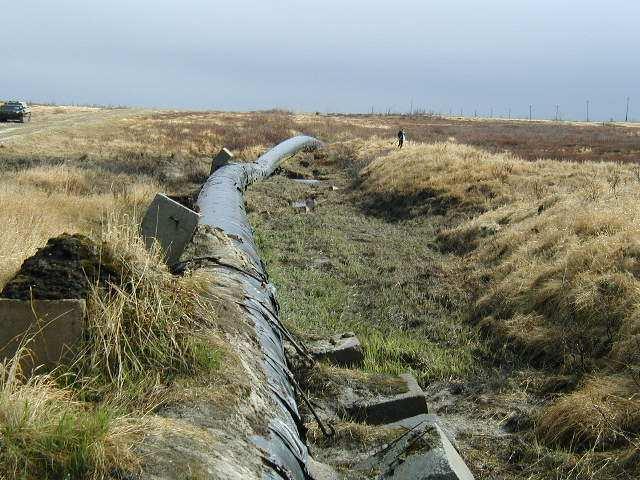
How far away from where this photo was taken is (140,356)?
386 centimetres

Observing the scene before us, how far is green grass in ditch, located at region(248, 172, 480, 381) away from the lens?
772 centimetres

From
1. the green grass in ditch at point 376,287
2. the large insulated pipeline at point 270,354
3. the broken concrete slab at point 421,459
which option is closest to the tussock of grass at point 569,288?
the green grass in ditch at point 376,287

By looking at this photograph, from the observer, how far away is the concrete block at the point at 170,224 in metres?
5.86

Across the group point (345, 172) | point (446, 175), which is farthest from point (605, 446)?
point (345, 172)

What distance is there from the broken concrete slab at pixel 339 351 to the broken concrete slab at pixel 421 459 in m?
2.09

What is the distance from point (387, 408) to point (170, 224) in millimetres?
2479

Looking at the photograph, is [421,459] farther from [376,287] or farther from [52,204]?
[52,204]

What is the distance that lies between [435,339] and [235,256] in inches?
120

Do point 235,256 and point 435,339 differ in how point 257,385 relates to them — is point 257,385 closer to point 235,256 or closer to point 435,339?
point 235,256

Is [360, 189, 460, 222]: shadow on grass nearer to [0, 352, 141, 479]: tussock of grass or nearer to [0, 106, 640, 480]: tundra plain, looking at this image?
[0, 106, 640, 480]: tundra plain

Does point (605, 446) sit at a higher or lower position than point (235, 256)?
lower

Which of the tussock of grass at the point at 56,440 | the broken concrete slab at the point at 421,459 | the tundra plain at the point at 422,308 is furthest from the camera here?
the broken concrete slab at the point at 421,459

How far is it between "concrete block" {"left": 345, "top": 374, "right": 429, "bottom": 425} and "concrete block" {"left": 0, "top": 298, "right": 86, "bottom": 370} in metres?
2.84

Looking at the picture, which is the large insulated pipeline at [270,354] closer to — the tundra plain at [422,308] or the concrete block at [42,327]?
the tundra plain at [422,308]
